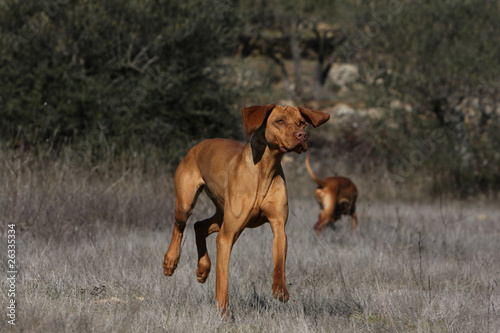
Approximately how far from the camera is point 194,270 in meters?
5.81

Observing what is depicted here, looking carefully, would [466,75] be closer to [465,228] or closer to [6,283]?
[465,228]

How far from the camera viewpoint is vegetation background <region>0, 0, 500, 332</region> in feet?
15.1

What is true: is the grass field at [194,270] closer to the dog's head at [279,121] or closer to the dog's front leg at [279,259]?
the dog's front leg at [279,259]

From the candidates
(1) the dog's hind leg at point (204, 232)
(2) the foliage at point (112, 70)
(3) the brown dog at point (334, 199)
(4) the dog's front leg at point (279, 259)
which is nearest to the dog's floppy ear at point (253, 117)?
(4) the dog's front leg at point (279, 259)

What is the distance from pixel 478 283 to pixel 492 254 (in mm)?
1743

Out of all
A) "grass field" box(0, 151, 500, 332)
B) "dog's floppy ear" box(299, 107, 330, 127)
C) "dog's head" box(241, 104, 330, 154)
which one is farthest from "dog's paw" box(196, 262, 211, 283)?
"dog's floppy ear" box(299, 107, 330, 127)

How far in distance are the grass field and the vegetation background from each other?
26mm

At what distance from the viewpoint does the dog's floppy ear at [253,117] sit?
12.3 ft

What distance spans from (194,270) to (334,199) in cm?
394

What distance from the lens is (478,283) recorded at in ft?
18.2

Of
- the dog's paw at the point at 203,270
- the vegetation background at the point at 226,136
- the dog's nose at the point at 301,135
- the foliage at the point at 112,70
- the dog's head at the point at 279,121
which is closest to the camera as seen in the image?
the dog's nose at the point at 301,135

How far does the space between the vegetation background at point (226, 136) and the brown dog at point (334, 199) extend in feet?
1.29

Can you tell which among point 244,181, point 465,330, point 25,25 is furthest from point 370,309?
point 25,25

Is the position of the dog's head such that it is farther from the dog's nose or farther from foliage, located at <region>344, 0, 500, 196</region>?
foliage, located at <region>344, 0, 500, 196</region>
